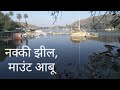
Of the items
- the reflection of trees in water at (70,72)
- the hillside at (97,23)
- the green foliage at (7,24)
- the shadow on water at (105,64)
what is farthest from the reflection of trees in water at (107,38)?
the green foliage at (7,24)

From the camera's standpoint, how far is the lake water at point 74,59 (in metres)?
2.22

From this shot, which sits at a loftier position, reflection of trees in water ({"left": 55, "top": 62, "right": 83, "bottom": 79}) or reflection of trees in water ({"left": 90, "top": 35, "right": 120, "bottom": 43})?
reflection of trees in water ({"left": 90, "top": 35, "right": 120, "bottom": 43})

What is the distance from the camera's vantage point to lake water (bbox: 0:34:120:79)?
2.22 m

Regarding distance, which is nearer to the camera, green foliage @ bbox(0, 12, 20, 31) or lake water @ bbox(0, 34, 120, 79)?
lake water @ bbox(0, 34, 120, 79)

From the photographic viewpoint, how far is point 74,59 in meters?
2.25

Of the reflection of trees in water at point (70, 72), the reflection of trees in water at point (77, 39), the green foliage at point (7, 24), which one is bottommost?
the reflection of trees in water at point (70, 72)

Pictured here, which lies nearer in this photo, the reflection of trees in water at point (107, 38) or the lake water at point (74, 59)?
the lake water at point (74, 59)

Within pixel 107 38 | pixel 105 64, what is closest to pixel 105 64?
pixel 105 64

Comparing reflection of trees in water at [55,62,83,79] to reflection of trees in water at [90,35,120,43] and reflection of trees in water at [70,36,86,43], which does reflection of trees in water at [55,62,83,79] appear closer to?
reflection of trees in water at [70,36,86,43]

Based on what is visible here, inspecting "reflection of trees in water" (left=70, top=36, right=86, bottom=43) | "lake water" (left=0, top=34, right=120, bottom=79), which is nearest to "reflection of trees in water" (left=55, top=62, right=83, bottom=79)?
"lake water" (left=0, top=34, right=120, bottom=79)

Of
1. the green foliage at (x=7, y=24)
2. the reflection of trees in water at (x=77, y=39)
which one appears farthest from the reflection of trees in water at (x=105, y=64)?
the green foliage at (x=7, y=24)

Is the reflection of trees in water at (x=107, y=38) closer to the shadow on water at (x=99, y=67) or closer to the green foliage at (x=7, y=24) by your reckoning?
the shadow on water at (x=99, y=67)

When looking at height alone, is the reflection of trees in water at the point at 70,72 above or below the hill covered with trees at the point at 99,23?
below
